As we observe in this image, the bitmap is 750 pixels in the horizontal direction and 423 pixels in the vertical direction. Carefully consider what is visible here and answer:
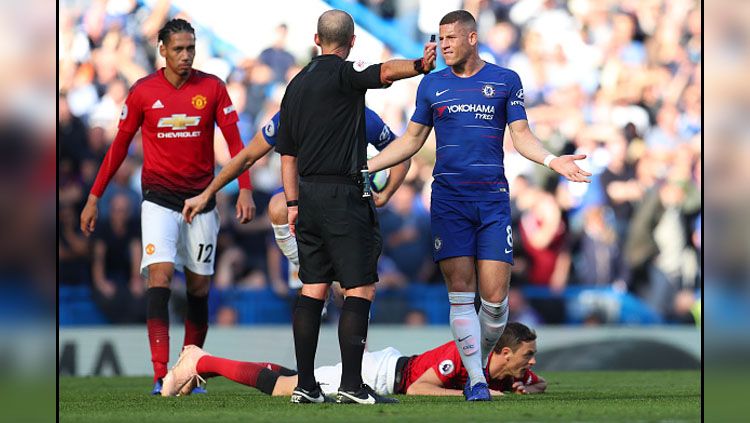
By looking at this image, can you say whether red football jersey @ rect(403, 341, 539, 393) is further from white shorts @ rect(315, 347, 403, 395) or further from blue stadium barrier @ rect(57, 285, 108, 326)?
blue stadium barrier @ rect(57, 285, 108, 326)

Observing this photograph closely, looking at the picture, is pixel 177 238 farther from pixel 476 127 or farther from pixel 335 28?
pixel 335 28

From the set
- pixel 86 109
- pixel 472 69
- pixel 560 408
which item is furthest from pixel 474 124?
pixel 86 109

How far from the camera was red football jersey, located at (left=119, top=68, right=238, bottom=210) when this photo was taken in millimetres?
9227

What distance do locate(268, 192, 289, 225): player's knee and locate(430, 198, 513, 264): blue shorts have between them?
2293 mm

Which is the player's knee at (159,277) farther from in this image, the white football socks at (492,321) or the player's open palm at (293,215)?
the white football socks at (492,321)

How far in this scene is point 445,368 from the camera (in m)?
8.21

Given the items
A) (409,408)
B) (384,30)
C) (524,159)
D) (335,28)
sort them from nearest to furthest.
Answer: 1. (409,408)
2. (335,28)
3. (524,159)
4. (384,30)

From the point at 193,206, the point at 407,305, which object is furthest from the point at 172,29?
the point at 407,305

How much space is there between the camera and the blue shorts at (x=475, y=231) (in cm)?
758

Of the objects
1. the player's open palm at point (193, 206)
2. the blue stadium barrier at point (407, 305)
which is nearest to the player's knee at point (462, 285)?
the player's open palm at point (193, 206)

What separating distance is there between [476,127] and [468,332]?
48.6 inches

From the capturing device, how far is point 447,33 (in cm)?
756

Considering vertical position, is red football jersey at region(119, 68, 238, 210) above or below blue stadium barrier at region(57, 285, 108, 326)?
above

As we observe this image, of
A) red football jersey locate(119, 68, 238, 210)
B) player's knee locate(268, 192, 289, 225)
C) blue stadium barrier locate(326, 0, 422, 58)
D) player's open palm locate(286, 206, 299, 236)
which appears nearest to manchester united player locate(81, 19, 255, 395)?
red football jersey locate(119, 68, 238, 210)
